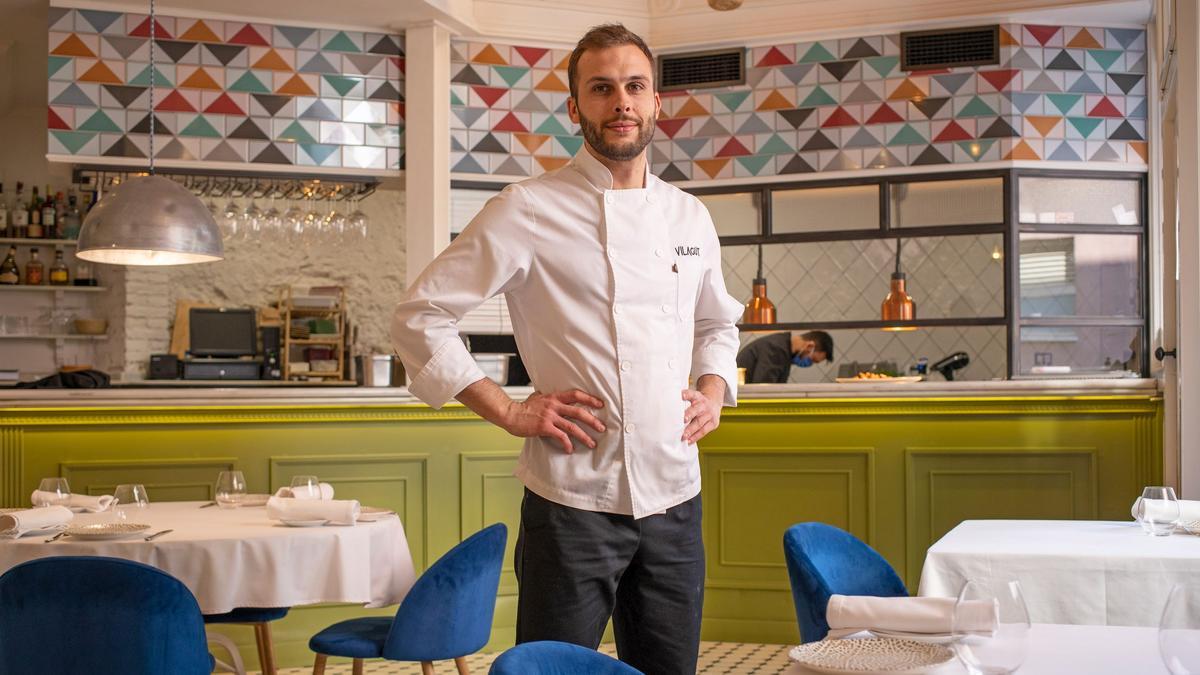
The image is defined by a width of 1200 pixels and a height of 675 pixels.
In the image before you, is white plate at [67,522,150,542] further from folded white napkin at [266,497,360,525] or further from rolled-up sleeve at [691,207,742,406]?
rolled-up sleeve at [691,207,742,406]

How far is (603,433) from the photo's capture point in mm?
1970

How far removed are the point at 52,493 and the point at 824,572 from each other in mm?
2401

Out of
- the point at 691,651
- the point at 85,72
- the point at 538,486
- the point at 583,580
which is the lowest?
the point at 691,651

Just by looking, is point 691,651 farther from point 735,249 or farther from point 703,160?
point 735,249

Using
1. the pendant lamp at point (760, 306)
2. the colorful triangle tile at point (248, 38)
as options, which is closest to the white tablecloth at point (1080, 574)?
the pendant lamp at point (760, 306)

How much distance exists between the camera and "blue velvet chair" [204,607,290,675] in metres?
3.97

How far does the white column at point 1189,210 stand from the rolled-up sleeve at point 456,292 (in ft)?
9.92

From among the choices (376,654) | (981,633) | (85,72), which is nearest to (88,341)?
(85,72)

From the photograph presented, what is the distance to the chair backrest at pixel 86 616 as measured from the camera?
8.19 ft

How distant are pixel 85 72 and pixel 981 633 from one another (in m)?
5.79

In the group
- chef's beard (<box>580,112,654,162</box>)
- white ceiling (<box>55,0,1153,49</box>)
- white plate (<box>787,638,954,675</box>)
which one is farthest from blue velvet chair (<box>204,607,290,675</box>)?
white ceiling (<box>55,0,1153,49</box>)

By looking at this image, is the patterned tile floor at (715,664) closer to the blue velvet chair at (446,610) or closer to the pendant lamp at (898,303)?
the blue velvet chair at (446,610)

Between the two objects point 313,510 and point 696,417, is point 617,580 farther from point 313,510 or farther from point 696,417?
point 313,510

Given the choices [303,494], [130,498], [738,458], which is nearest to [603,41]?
[303,494]
